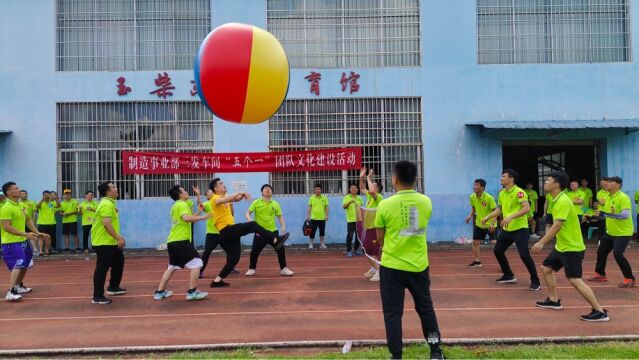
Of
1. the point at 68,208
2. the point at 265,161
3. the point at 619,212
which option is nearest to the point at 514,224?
the point at 619,212

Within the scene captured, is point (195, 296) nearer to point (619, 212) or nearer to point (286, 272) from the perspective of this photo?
point (286, 272)

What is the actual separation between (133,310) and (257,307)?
1.61 meters

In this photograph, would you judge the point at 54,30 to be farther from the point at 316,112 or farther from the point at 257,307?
the point at 257,307

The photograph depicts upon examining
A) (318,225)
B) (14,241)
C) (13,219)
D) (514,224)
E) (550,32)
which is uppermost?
(550,32)

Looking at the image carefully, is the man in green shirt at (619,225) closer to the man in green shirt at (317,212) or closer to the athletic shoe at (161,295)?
the man in green shirt at (317,212)

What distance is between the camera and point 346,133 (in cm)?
1240

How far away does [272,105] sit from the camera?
539cm

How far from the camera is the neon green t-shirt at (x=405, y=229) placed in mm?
3919

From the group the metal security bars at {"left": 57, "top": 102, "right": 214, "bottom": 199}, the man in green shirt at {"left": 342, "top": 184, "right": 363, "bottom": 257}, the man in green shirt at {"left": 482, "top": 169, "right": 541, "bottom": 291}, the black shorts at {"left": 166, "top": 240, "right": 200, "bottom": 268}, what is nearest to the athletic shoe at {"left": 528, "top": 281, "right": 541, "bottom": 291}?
the man in green shirt at {"left": 482, "top": 169, "right": 541, "bottom": 291}

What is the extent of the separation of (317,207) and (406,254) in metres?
7.70

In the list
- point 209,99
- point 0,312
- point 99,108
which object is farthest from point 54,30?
point 209,99

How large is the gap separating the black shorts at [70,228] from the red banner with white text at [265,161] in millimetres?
1903

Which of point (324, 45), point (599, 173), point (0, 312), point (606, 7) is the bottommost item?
point (0, 312)

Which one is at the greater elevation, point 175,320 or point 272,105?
point 272,105
